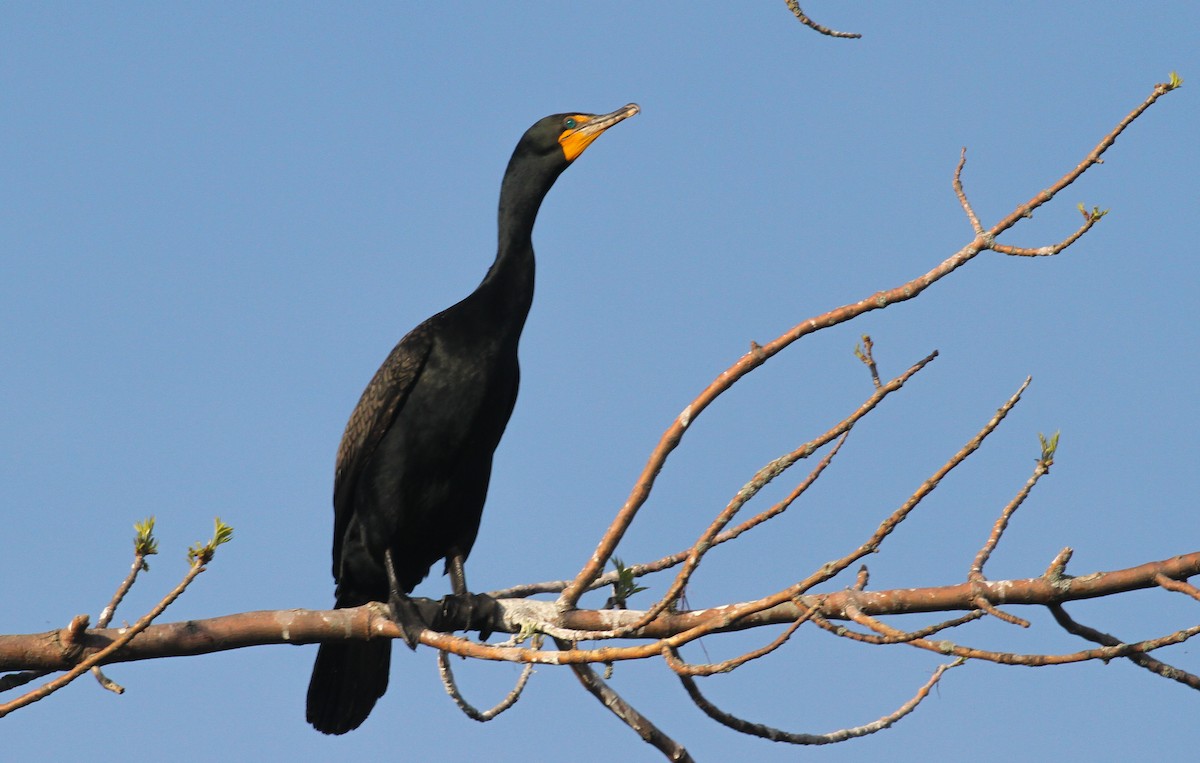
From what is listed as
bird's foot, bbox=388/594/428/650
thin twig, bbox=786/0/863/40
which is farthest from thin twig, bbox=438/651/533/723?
thin twig, bbox=786/0/863/40

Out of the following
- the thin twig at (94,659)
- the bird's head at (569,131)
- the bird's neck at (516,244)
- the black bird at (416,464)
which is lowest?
the thin twig at (94,659)

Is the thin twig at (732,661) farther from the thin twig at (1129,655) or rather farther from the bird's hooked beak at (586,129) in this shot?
the bird's hooked beak at (586,129)

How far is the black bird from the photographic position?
16.6ft

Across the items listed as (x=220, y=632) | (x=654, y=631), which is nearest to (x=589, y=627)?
(x=654, y=631)

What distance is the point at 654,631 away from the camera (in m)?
3.71

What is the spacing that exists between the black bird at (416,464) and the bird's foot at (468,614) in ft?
0.90

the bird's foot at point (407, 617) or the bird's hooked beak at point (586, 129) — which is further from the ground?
the bird's hooked beak at point (586, 129)

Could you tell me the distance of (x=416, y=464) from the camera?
16.6 ft

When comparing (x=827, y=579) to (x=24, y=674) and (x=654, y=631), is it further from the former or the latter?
(x=24, y=674)

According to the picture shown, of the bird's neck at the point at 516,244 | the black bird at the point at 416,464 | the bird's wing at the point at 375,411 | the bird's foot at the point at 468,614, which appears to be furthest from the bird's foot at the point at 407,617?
the bird's neck at the point at 516,244

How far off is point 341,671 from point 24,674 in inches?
62.2

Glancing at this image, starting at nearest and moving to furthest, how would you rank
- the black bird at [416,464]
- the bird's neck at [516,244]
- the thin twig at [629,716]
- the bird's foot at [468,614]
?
the thin twig at [629,716], the bird's foot at [468,614], the black bird at [416,464], the bird's neck at [516,244]

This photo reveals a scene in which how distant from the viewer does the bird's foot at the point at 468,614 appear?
15.1 ft

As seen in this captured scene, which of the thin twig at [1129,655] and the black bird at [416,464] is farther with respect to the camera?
the black bird at [416,464]
